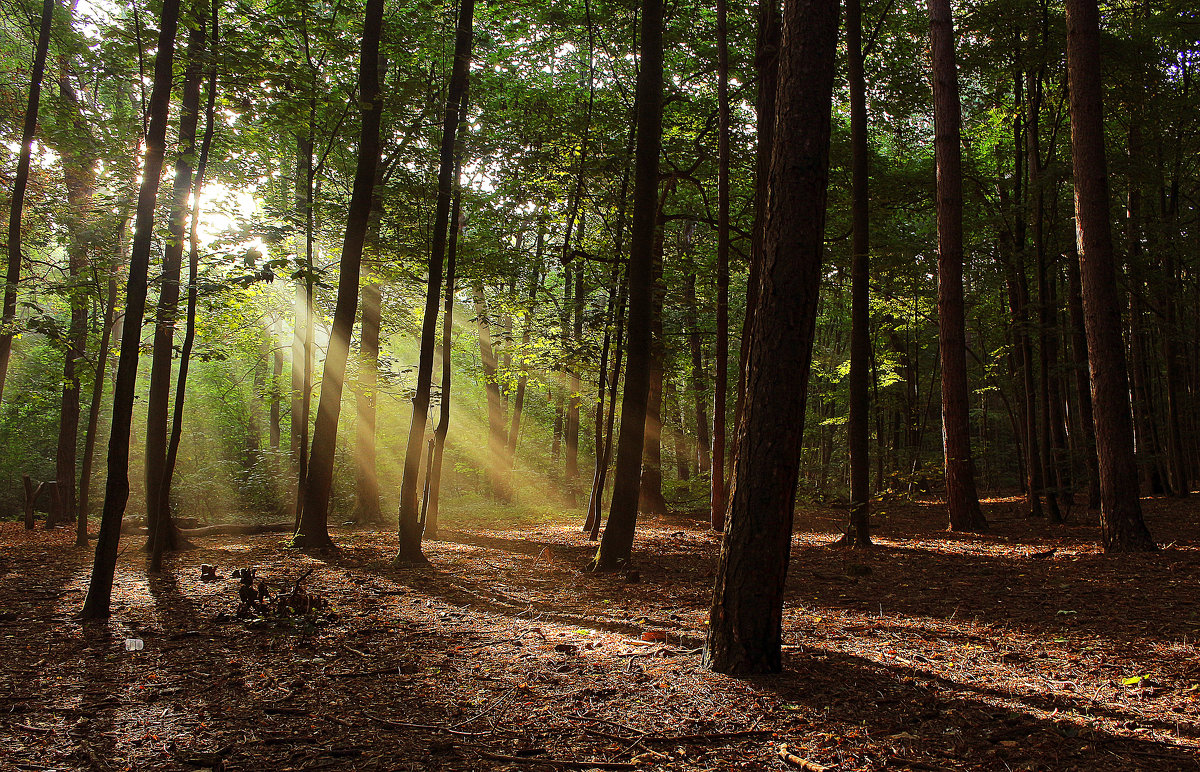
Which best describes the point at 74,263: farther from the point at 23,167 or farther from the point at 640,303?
the point at 640,303

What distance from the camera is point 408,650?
5.09 m

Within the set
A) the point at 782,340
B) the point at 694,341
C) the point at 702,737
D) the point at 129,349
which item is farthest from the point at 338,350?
the point at 694,341

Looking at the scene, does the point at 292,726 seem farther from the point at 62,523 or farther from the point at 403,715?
the point at 62,523

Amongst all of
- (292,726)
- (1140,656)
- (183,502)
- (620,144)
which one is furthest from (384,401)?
(1140,656)

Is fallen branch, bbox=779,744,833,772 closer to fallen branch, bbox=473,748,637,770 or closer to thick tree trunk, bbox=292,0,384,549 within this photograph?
fallen branch, bbox=473,748,637,770

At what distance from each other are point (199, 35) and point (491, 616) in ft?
32.8

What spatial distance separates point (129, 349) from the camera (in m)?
5.92

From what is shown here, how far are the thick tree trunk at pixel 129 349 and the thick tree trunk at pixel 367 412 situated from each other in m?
7.68

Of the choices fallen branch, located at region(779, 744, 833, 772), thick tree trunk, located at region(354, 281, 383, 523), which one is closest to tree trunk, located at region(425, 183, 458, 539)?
thick tree trunk, located at region(354, 281, 383, 523)

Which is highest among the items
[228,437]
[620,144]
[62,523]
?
[620,144]

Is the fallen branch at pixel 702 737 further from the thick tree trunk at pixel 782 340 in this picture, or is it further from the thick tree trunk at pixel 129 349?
the thick tree trunk at pixel 129 349

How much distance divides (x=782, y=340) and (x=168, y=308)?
714 cm

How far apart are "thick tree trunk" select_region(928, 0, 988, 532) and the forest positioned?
6 centimetres

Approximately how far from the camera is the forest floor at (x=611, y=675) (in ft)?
10.4
